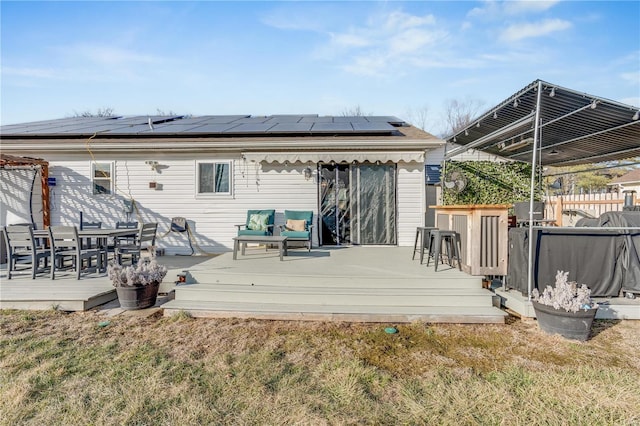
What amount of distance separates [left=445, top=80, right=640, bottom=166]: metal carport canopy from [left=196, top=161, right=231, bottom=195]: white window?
600 cm

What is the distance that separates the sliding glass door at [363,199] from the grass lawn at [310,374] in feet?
15.0

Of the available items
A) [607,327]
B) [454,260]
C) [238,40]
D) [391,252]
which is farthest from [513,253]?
[238,40]

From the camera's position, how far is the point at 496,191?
960 cm

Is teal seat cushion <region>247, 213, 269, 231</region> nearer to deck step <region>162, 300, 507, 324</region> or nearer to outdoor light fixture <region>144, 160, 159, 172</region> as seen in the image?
outdoor light fixture <region>144, 160, 159, 172</region>

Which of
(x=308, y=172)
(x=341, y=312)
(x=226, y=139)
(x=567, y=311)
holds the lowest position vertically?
(x=341, y=312)

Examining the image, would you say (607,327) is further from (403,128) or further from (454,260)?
(403,128)

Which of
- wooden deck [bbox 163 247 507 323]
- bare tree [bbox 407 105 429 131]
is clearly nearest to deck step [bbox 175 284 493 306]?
wooden deck [bbox 163 247 507 323]

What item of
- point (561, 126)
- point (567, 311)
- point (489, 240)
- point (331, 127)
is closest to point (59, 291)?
point (489, 240)

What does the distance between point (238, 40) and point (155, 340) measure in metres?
9.64

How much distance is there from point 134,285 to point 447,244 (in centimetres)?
562

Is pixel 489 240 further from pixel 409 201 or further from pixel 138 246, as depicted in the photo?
pixel 138 246

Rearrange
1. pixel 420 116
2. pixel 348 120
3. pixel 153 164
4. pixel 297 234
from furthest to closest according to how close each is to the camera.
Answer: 1. pixel 420 116
2. pixel 348 120
3. pixel 153 164
4. pixel 297 234

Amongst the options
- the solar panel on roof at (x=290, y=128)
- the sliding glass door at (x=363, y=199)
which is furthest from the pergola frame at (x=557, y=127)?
the solar panel on roof at (x=290, y=128)

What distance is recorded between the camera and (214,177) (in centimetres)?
920
